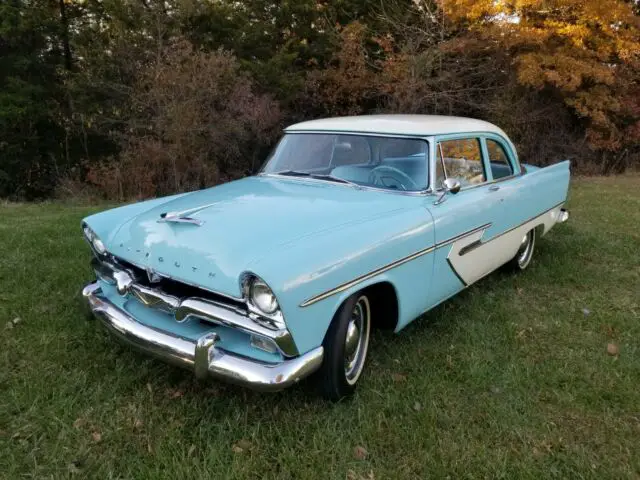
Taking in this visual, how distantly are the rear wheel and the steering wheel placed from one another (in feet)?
5.93

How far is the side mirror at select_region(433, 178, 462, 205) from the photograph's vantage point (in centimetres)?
353

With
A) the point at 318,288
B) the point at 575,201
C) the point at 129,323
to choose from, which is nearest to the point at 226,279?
the point at 318,288

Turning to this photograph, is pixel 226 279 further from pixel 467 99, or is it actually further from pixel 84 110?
pixel 84 110

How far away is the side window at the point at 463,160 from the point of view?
3869mm

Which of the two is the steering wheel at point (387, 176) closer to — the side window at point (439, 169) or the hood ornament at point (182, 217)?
the side window at point (439, 169)

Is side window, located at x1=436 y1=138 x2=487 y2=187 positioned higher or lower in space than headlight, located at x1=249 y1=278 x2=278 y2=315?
higher

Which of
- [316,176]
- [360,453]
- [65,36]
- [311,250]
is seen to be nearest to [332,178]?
[316,176]

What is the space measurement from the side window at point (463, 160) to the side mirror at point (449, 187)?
0.21 metres

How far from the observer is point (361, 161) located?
153 inches

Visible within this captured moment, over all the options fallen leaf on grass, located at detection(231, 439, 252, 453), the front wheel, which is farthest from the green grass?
the front wheel

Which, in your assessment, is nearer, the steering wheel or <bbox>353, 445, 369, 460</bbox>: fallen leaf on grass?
<bbox>353, 445, 369, 460</bbox>: fallen leaf on grass

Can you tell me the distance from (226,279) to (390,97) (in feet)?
46.8

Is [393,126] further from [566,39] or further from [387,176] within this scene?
[566,39]

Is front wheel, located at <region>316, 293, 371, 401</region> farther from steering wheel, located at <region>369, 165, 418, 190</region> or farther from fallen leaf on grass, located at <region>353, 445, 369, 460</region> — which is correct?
steering wheel, located at <region>369, 165, 418, 190</region>
